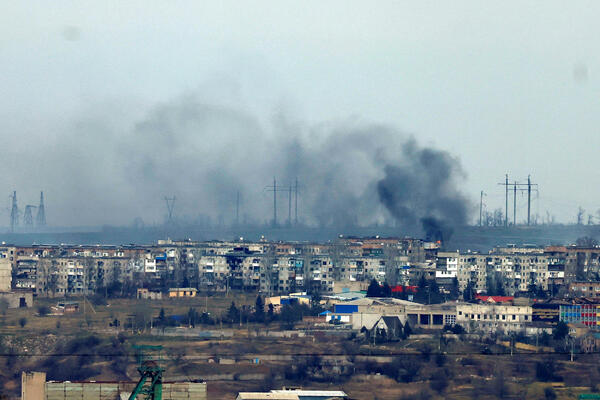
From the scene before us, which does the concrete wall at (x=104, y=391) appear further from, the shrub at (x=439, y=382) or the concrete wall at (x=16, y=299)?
the concrete wall at (x=16, y=299)

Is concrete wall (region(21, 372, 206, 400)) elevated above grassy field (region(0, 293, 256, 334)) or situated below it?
above

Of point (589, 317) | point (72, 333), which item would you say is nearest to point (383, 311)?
point (589, 317)

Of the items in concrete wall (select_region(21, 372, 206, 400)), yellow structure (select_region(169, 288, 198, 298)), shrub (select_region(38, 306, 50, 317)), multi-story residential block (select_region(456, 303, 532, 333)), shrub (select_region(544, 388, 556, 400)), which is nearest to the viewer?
concrete wall (select_region(21, 372, 206, 400))

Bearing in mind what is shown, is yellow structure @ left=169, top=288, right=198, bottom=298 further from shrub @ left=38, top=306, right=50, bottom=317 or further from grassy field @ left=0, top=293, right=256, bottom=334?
shrub @ left=38, top=306, right=50, bottom=317

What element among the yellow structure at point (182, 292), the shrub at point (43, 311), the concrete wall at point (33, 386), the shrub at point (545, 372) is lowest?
the shrub at point (545, 372)

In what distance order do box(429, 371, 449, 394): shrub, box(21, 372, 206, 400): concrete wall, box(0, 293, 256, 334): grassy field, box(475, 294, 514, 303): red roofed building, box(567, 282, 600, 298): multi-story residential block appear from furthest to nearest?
1. box(567, 282, 600, 298): multi-story residential block
2. box(475, 294, 514, 303): red roofed building
3. box(0, 293, 256, 334): grassy field
4. box(429, 371, 449, 394): shrub
5. box(21, 372, 206, 400): concrete wall

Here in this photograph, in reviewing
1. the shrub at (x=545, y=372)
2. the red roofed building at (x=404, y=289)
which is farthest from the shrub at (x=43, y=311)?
the shrub at (x=545, y=372)

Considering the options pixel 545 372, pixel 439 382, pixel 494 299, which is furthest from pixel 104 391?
pixel 494 299

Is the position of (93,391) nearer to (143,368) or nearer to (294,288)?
(143,368)

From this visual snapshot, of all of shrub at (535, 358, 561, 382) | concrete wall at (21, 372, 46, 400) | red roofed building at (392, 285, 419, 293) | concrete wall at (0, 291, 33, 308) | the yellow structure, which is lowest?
shrub at (535, 358, 561, 382)

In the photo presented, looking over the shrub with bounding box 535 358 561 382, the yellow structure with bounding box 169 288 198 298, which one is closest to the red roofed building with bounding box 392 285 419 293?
the yellow structure with bounding box 169 288 198 298

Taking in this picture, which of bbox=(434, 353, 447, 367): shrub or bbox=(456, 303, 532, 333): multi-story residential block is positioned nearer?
bbox=(434, 353, 447, 367): shrub

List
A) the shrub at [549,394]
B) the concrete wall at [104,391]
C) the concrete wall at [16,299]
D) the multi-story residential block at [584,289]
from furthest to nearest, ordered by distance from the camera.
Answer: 1. the multi-story residential block at [584,289]
2. the concrete wall at [16,299]
3. the shrub at [549,394]
4. the concrete wall at [104,391]

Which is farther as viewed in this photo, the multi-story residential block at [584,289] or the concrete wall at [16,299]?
the multi-story residential block at [584,289]
